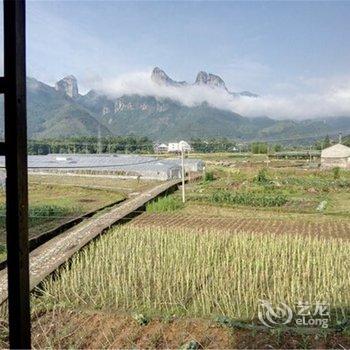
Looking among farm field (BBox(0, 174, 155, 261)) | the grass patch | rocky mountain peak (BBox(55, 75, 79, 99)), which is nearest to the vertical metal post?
the grass patch

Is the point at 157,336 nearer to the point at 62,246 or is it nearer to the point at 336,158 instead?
the point at 62,246

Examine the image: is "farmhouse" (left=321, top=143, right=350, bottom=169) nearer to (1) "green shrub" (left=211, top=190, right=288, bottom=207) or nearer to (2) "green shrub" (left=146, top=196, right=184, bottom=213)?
(1) "green shrub" (left=211, top=190, right=288, bottom=207)

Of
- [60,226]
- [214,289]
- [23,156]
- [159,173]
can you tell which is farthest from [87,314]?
[159,173]

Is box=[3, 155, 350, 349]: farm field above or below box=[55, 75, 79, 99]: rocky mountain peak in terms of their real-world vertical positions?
below

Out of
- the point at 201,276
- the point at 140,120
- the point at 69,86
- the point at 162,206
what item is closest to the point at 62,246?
the point at 201,276

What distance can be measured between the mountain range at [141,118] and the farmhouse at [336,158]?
43.6m

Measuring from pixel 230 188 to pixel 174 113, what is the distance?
116m

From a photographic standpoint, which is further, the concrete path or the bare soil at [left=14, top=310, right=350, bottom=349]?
the concrete path

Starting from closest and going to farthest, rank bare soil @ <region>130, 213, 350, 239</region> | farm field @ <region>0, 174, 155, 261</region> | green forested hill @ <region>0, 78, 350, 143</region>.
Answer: bare soil @ <region>130, 213, 350, 239</region>
farm field @ <region>0, 174, 155, 261</region>
green forested hill @ <region>0, 78, 350, 143</region>

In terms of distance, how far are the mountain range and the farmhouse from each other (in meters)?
43.6

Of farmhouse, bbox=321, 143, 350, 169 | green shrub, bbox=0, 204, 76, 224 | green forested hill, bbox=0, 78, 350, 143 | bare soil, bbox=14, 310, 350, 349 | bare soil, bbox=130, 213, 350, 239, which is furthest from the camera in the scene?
green forested hill, bbox=0, 78, 350, 143

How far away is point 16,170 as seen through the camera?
1.27 meters

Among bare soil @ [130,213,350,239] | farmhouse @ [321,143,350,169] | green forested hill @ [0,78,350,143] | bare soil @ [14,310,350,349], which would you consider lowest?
bare soil @ [130,213,350,239]

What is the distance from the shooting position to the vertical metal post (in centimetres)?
123
